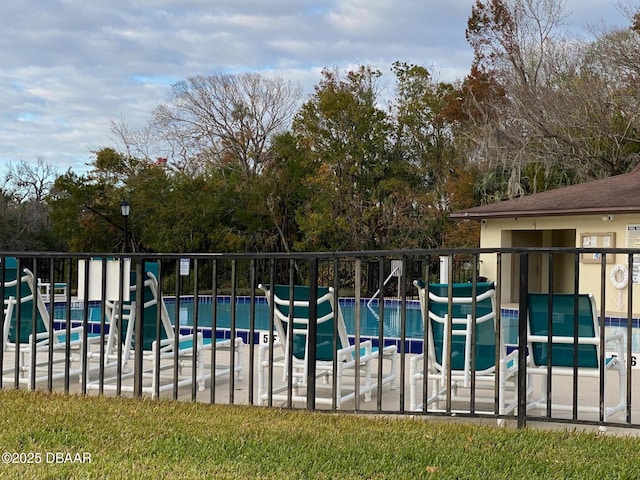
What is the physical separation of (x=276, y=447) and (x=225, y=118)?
2288 cm

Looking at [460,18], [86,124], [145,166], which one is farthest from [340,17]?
[86,124]

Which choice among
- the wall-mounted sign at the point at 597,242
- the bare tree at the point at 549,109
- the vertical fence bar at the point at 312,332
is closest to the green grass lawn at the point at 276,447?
the vertical fence bar at the point at 312,332

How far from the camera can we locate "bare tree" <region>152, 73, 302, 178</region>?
82.2 ft

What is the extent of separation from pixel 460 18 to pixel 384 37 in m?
3.29

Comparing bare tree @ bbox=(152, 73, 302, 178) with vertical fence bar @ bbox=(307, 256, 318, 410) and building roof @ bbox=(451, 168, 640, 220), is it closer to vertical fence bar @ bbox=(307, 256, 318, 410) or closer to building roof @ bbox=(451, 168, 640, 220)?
building roof @ bbox=(451, 168, 640, 220)

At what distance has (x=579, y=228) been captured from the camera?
14609mm

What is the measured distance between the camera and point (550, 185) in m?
20.1

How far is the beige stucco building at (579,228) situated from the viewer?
13.5m

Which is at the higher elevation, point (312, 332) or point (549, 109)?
point (549, 109)

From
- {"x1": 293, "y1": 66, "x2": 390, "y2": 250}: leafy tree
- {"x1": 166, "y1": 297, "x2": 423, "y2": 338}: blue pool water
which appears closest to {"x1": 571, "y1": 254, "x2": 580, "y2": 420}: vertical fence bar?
{"x1": 166, "y1": 297, "x2": 423, "y2": 338}: blue pool water

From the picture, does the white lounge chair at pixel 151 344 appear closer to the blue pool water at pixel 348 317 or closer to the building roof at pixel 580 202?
the blue pool water at pixel 348 317

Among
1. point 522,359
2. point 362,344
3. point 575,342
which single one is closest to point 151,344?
point 362,344

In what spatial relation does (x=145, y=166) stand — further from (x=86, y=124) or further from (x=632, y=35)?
(x=632, y=35)

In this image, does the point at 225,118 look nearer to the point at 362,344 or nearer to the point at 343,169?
the point at 343,169
